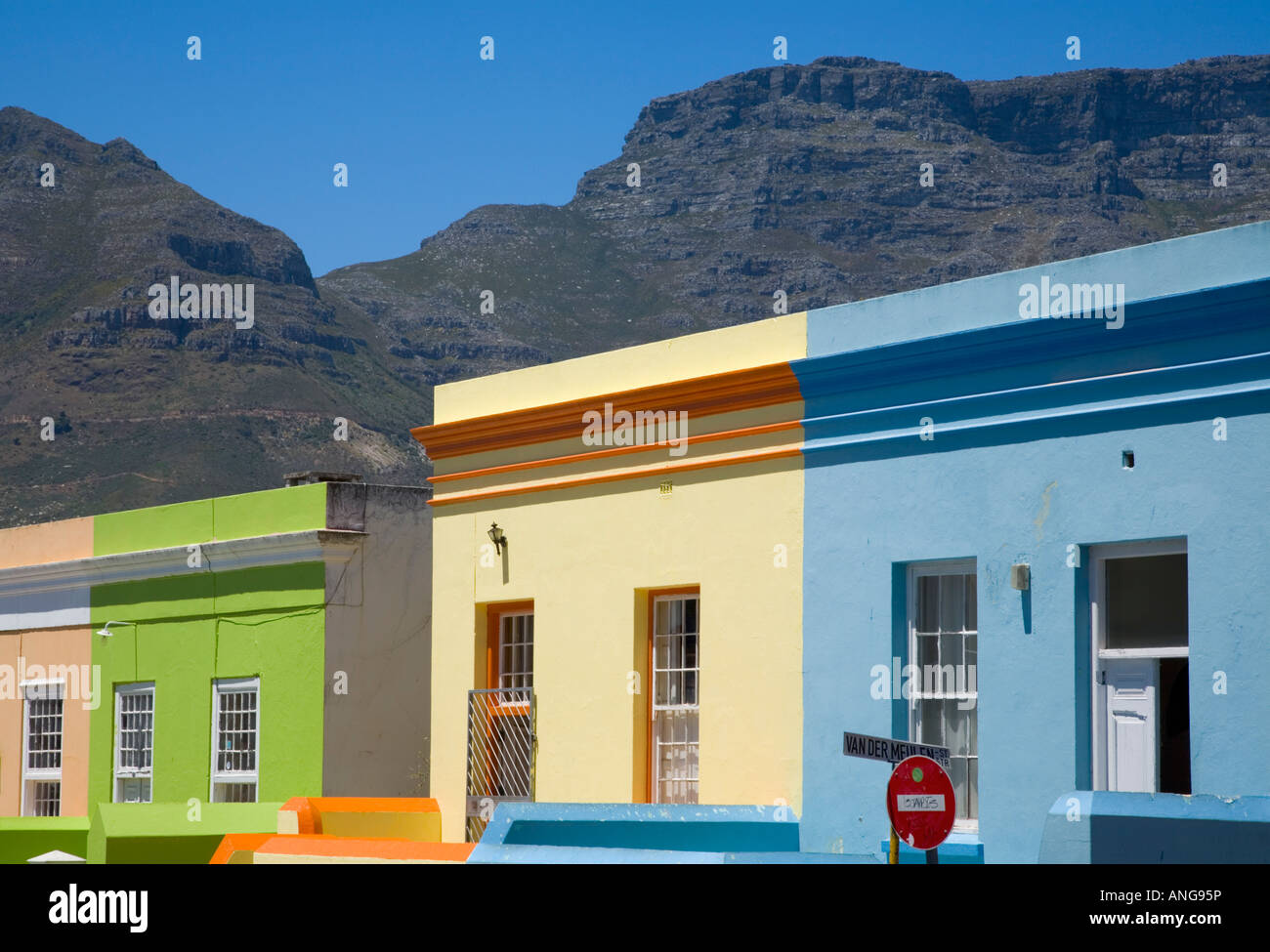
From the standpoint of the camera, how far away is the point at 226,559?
19.0 metres

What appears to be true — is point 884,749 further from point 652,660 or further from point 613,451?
point 613,451

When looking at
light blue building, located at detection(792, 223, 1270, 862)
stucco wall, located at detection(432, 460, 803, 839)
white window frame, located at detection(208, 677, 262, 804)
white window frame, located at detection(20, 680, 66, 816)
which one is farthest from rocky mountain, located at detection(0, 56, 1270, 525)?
light blue building, located at detection(792, 223, 1270, 862)

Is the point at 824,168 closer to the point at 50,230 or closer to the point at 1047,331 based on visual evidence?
the point at 50,230

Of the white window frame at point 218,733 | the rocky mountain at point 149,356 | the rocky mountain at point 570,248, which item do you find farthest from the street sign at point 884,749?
the rocky mountain at point 570,248

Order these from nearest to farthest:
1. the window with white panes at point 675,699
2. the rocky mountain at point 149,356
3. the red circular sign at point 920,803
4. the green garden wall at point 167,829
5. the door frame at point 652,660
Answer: the red circular sign at point 920,803, the window with white panes at point 675,699, the door frame at point 652,660, the green garden wall at point 167,829, the rocky mountain at point 149,356

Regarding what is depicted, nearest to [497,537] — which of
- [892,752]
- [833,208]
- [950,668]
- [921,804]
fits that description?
[950,668]

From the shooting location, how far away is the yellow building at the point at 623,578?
42.9 ft

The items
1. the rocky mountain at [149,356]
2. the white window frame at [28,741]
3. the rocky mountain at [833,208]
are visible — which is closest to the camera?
the white window frame at [28,741]

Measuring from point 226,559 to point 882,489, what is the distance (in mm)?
9325

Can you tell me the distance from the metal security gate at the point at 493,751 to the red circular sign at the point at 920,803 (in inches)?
281

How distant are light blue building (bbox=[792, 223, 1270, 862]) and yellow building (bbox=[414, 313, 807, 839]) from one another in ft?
1.46

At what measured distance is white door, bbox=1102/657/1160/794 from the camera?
1070 cm

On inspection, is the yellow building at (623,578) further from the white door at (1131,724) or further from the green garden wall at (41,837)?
the green garden wall at (41,837)

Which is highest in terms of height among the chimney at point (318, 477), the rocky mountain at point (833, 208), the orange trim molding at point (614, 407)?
the rocky mountain at point (833, 208)
